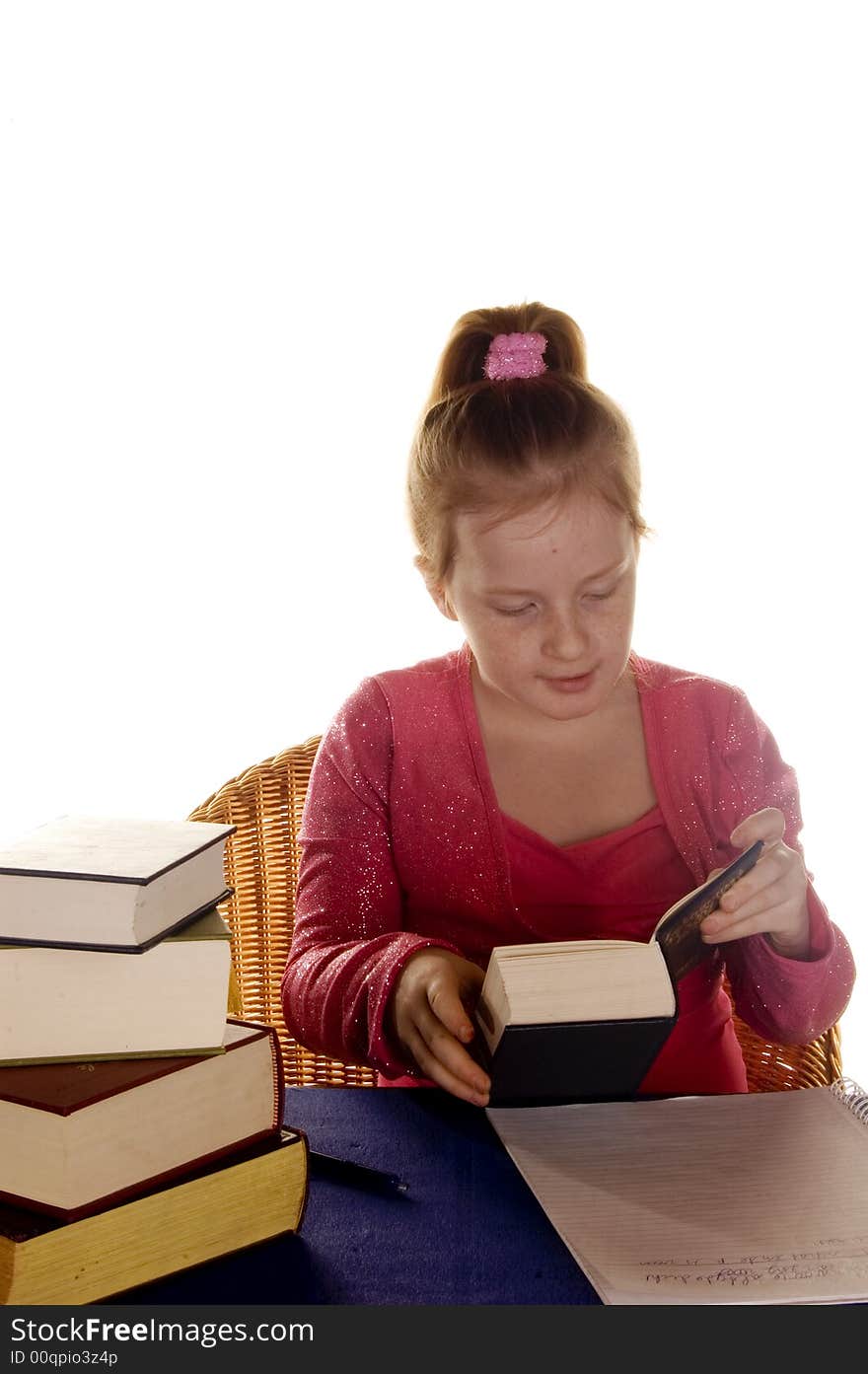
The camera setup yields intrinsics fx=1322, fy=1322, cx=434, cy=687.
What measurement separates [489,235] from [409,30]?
0.37 m

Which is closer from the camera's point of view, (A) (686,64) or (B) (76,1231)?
(B) (76,1231)

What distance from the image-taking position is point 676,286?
2.42 m

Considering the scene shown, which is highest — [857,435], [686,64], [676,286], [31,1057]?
[686,64]

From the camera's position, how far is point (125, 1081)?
738 mm

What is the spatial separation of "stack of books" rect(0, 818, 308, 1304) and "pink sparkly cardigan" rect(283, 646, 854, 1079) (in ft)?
1.39

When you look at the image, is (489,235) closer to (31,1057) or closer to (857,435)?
(857,435)

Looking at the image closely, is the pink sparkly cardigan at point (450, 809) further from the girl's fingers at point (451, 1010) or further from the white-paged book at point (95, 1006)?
the white-paged book at point (95, 1006)

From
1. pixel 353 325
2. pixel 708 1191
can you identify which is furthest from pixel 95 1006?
pixel 353 325

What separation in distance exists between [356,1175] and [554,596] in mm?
517

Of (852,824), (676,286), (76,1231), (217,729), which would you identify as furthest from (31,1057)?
(852,824)

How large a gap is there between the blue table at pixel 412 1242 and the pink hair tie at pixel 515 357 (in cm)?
70

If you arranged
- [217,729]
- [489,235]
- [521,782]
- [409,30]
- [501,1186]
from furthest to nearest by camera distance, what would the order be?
1. [217,729]
2. [489,235]
3. [409,30]
4. [521,782]
5. [501,1186]

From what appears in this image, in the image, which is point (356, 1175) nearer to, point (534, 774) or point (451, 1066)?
point (451, 1066)

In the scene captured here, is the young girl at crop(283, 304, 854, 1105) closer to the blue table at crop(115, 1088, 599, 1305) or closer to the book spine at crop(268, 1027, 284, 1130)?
→ the blue table at crop(115, 1088, 599, 1305)
